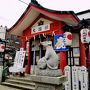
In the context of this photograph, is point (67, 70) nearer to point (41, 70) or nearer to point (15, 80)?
point (41, 70)

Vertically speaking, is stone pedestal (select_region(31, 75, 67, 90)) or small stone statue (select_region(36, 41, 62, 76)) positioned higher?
small stone statue (select_region(36, 41, 62, 76))

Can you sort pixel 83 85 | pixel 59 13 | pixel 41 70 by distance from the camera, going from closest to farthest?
pixel 41 70 → pixel 83 85 → pixel 59 13

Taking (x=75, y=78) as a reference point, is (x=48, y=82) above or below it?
above

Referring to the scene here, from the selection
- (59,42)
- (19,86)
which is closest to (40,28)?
(59,42)

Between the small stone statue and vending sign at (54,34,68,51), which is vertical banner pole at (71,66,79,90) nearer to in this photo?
the small stone statue

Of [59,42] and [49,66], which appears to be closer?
[49,66]

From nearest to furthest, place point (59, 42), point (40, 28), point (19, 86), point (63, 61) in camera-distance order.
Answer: point (19, 86) < point (63, 61) < point (59, 42) < point (40, 28)

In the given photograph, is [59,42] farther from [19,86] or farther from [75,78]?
[19,86]

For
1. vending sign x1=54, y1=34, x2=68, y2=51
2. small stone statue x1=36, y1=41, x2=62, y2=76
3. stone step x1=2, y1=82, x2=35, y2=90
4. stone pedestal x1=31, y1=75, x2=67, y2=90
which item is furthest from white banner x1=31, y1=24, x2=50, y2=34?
stone pedestal x1=31, y1=75, x2=67, y2=90

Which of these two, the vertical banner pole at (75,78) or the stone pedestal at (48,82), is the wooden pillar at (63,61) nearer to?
the vertical banner pole at (75,78)

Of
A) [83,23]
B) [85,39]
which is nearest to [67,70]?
[85,39]

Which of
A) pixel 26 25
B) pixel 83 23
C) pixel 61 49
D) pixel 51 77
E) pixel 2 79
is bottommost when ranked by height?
pixel 2 79

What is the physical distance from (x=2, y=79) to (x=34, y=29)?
16.7ft

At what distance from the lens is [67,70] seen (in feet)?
26.9
